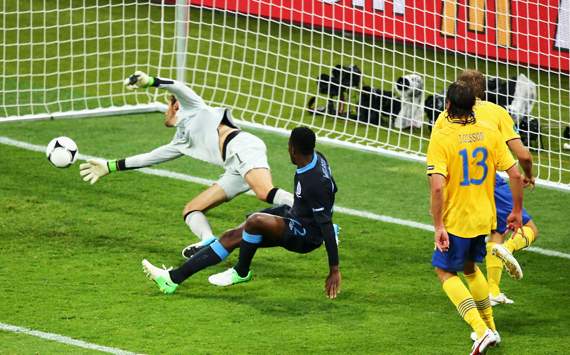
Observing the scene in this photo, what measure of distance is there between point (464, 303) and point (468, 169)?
933 millimetres

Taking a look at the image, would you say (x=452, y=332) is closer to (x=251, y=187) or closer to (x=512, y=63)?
(x=251, y=187)

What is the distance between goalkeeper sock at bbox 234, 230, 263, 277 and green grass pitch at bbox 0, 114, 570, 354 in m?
0.23

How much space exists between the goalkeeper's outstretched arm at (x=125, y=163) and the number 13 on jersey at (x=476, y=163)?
3.58 metres

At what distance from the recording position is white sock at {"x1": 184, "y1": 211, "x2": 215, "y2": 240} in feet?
36.4

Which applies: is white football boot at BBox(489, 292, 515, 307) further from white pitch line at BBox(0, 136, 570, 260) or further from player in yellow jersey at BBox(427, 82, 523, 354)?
white pitch line at BBox(0, 136, 570, 260)

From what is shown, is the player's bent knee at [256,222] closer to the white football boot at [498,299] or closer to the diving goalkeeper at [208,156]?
the diving goalkeeper at [208,156]

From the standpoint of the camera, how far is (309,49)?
15297 mm

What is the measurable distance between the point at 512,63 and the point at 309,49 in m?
2.52

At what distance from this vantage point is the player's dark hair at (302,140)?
31.9 ft

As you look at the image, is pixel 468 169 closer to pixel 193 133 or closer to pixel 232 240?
pixel 232 240

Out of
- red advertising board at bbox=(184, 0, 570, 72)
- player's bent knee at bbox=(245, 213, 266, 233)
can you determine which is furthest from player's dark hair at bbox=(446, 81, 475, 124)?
red advertising board at bbox=(184, 0, 570, 72)

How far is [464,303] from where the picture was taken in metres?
8.93

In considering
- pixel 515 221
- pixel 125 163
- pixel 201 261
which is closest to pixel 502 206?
pixel 515 221

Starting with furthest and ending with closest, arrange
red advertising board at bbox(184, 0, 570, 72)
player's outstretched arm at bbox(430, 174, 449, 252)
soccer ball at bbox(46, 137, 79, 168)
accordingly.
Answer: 1. red advertising board at bbox(184, 0, 570, 72)
2. soccer ball at bbox(46, 137, 79, 168)
3. player's outstretched arm at bbox(430, 174, 449, 252)
